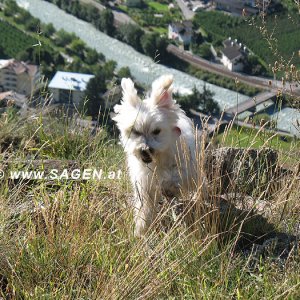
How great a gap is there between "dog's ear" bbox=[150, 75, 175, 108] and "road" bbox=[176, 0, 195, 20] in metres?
35.5

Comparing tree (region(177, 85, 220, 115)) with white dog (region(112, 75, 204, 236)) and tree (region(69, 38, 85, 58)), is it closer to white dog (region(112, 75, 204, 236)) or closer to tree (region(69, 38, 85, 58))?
white dog (region(112, 75, 204, 236))

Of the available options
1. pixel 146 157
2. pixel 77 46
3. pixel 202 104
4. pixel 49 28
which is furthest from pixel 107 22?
pixel 146 157

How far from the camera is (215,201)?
2803 millimetres

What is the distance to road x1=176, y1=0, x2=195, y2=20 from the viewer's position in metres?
38.9

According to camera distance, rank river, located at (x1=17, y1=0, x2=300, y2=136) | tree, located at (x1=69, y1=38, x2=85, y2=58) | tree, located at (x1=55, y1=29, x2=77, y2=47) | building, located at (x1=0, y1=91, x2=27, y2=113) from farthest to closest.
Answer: tree, located at (x1=55, y1=29, x2=77, y2=47) < tree, located at (x1=69, y1=38, x2=85, y2=58) < river, located at (x1=17, y1=0, x2=300, y2=136) < building, located at (x1=0, y1=91, x2=27, y2=113)

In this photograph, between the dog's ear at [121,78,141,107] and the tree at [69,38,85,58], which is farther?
the tree at [69,38,85,58]

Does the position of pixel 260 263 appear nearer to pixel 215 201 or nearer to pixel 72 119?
pixel 215 201

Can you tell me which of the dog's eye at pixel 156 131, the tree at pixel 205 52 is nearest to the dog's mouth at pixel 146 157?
the dog's eye at pixel 156 131

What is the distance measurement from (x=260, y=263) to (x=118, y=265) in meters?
0.59

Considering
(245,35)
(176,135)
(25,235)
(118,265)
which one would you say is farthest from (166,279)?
(245,35)

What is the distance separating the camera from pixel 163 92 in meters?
3.76

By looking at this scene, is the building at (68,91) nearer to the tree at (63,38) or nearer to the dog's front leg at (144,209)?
the dog's front leg at (144,209)

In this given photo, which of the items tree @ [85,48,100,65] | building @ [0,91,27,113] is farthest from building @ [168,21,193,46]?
building @ [0,91,27,113]

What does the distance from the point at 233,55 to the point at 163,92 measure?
2721cm
